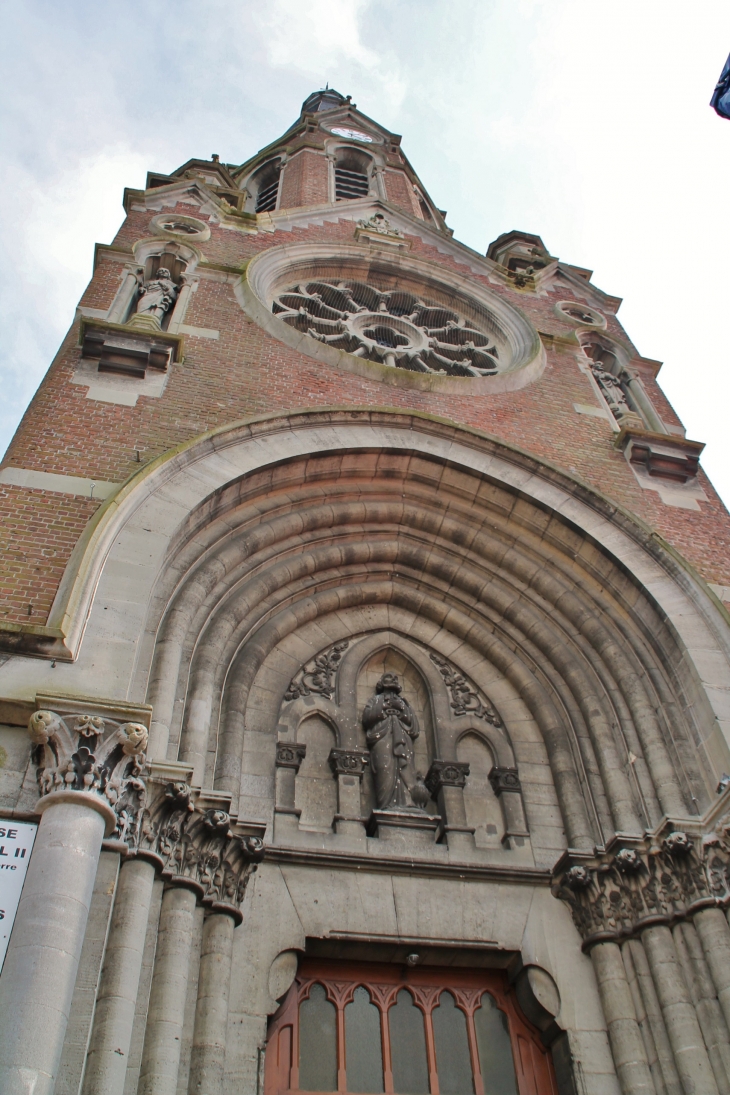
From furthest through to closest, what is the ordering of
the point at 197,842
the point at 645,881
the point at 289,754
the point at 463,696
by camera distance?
the point at 463,696 < the point at 289,754 < the point at 645,881 < the point at 197,842

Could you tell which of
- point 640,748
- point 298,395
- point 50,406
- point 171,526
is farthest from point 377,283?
point 640,748

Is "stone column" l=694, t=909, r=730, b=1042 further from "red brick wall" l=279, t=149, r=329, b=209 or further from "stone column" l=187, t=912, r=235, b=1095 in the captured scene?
"red brick wall" l=279, t=149, r=329, b=209

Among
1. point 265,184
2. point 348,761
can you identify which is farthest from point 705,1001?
point 265,184

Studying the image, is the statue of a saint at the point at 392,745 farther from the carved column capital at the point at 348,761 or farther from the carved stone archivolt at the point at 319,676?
the carved stone archivolt at the point at 319,676

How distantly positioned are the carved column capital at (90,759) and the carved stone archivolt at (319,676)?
2631 millimetres

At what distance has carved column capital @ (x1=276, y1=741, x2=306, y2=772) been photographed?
707 centimetres

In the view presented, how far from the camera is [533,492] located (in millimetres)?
8703

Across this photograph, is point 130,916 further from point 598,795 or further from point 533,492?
point 533,492

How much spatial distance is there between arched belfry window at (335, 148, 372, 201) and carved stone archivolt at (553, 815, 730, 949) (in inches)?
611

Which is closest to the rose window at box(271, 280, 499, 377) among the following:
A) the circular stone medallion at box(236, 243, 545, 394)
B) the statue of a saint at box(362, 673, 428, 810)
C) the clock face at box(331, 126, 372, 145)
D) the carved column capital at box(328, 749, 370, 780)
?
the circular stone medallion at box(236, 243, 545, 394)

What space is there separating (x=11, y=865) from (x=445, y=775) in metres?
3.79

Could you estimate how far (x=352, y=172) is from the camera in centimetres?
1969

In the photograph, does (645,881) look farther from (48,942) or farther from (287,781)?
(48,942)

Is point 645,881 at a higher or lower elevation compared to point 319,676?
lower
